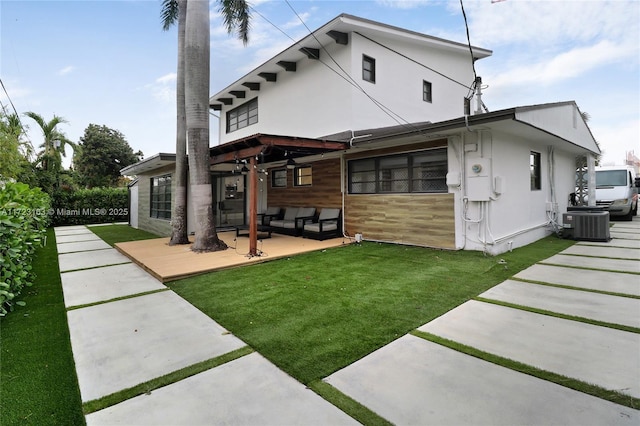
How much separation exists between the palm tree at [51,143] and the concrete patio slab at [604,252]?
2279 centimetres

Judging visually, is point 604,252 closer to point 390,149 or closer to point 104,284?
point 390,149

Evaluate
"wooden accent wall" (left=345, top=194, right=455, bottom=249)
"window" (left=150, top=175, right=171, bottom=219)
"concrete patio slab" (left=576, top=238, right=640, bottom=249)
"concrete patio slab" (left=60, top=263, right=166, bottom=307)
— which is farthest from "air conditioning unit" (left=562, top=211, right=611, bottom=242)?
"window" (left=150, top=175, right=171, bottom=219)

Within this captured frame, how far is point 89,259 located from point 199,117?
4208 millimetres

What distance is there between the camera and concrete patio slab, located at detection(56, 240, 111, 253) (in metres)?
8.52

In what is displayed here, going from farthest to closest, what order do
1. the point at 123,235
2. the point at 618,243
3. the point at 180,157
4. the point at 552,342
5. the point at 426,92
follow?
the point at 426,92
the point at 123,235
the point at 180,157
the point at 618,243
the point at 552,342

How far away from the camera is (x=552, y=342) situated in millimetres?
2688

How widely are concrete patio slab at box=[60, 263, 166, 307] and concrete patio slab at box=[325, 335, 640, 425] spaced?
378 centimetres

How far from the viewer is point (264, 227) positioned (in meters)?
10.6

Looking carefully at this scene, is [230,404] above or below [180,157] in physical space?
below

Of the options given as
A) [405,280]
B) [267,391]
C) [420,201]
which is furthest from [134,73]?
[267,391]

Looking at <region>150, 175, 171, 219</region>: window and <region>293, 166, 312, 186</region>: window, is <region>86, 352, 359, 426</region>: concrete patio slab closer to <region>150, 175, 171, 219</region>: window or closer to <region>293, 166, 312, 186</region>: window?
<region>293, 166, 312, 186</region>: window

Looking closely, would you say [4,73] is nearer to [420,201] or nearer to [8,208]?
[8,208]

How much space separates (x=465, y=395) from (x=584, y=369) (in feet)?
3.44

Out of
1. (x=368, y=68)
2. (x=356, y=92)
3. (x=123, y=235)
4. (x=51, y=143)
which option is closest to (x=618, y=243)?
(x=356, y=92)
